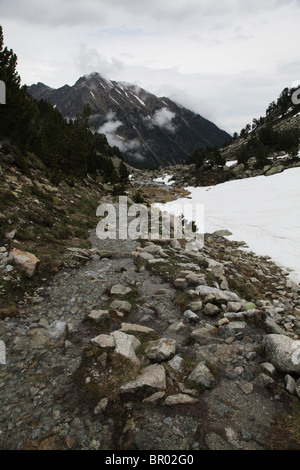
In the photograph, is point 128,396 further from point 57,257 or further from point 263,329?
point 57,257

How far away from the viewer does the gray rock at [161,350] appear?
5043 mm

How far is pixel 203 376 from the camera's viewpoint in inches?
180

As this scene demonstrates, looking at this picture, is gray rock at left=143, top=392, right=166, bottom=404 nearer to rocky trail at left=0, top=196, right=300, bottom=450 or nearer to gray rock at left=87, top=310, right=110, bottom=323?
rocky trail at left=0, top=196, right=300, bottom=450

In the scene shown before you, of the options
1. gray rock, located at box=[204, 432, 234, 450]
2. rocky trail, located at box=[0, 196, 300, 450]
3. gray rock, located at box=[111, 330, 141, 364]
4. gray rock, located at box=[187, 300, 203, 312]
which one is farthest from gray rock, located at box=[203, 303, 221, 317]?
gray rock, located at box=[204, 432, 234, 450]

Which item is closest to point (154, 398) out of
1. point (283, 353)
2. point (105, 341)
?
point (105, 341)

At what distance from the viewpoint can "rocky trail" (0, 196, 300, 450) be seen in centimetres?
367

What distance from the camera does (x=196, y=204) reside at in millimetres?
41688

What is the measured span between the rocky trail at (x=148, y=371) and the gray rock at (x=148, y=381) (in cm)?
2

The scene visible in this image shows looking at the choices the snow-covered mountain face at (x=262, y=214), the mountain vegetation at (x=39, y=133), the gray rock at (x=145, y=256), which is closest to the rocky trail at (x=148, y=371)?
the gray rock at (x=145, y=256)

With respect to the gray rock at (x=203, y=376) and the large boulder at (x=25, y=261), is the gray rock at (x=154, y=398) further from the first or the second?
the large boulder at (x=25, y=261)

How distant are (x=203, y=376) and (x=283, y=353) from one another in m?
1.63

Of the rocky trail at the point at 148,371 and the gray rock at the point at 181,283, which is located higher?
the gray rock at the point at 181,283
